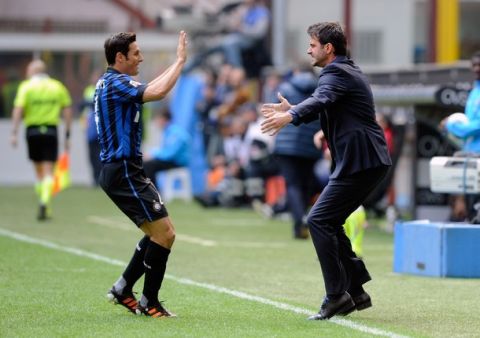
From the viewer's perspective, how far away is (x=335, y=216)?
971cm

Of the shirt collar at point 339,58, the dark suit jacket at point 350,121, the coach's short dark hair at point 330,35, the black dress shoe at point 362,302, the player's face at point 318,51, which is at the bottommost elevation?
the black dress shoe at point 362,302

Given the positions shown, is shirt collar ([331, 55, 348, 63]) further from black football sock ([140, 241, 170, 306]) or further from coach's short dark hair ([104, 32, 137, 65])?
black football sock ([140, 241, 170, 306])

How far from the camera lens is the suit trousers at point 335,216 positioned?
31.4 feet

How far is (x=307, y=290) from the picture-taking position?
11469mm

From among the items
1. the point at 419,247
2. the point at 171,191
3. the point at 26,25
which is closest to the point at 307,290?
the point at 419,247

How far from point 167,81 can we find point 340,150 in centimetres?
130

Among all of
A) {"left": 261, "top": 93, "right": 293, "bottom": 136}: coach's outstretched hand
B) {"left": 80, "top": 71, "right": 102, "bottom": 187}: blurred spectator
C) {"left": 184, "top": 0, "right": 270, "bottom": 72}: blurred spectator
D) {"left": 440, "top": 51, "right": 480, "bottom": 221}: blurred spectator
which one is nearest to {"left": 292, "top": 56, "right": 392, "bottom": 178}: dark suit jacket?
{"left": 261, "top": 93, "right": 293, "bottom": 136}: coach's outstretched hand

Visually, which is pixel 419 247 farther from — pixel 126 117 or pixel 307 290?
pixel 126 117

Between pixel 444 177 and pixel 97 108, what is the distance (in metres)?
4.38

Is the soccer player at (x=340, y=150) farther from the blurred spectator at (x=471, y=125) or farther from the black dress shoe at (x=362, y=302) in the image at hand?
the blurred spectator at (x=471, y=125)

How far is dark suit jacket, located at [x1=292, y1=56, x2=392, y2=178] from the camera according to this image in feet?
31.3

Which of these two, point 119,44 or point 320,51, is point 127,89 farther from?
point 320,51

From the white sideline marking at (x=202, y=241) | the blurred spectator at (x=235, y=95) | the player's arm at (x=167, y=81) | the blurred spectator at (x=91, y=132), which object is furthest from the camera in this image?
the blurred spectator at (x=91, y=132)

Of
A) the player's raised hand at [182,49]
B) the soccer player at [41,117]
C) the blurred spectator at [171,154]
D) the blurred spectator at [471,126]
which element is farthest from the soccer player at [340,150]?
the blurred spectator at [171,154]
